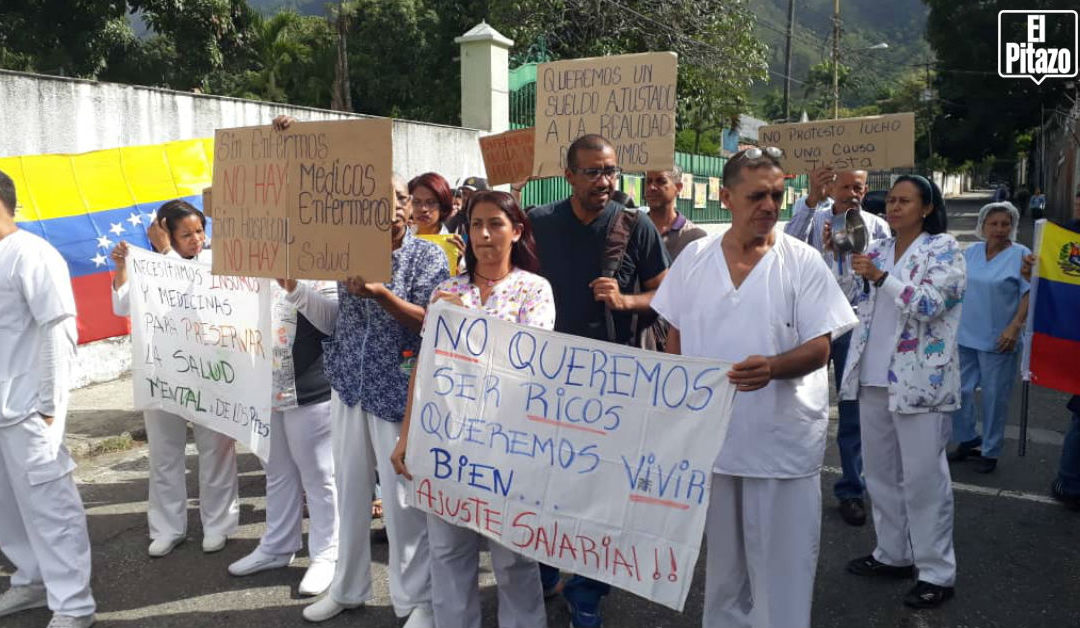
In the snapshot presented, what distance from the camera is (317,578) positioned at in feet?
13.1

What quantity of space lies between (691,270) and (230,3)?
19.2m

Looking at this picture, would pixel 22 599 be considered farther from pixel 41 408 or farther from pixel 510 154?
pixel 510 154

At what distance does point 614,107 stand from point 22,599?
3.75 m

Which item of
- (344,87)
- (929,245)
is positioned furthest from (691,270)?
(344,87)

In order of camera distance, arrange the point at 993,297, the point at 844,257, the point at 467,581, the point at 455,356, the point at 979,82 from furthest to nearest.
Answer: the point at 979,82 → the point at 993,297 → the point at 844,257 → the point at 467,581 → the point at 455,356

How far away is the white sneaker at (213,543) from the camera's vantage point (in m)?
4.46

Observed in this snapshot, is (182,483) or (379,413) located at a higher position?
(379,413)

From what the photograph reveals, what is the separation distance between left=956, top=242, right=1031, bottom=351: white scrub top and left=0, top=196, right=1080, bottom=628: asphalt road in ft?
3.47

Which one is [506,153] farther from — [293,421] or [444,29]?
[444,29]

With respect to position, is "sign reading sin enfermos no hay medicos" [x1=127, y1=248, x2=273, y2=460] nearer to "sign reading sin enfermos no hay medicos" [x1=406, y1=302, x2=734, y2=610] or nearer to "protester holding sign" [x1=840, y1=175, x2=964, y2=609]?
"sign reading sin enfermos no hay medicos" [x1=406, y1=302, x2=734, y2=610]

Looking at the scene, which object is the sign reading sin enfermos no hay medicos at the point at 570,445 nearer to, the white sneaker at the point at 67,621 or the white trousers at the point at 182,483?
the white sneaker at the point at 67,621

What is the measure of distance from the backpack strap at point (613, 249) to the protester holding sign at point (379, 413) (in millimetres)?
672

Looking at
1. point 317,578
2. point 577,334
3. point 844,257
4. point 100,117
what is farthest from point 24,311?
point 100,117

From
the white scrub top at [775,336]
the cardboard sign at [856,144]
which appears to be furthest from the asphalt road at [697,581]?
the cardboard sign at [856,144]
